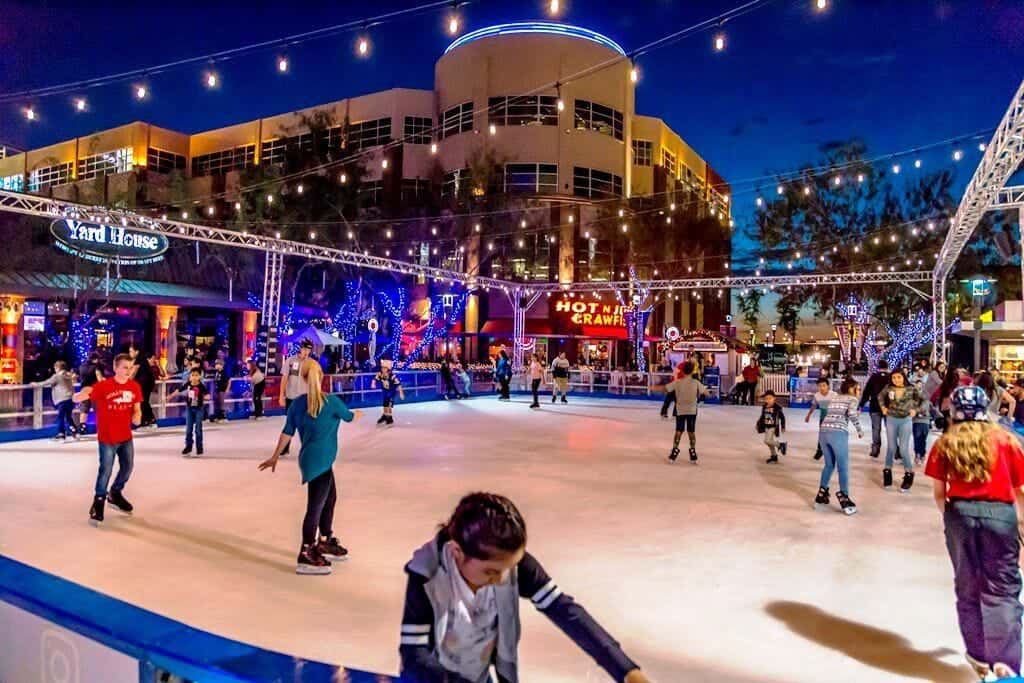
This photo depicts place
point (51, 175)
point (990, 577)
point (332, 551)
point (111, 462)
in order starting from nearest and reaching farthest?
point (990, 577) → point (332, 551) → point (111, 462) → point (51, 175)

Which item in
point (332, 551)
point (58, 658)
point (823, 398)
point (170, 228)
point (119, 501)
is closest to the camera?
point (58, 658)

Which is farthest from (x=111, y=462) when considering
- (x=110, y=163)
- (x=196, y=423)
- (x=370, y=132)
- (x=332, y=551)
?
(x=110, y=163)

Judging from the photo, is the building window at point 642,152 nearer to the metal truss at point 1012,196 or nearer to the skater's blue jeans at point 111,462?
the metal truss at point 1012,196

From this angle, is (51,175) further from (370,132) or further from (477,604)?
(477,604)

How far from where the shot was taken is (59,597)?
286 cm

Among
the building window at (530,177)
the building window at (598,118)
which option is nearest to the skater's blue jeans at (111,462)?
the building window at (530,177)

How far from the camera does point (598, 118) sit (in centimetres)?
3650

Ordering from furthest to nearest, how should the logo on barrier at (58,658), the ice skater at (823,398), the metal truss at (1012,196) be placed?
the metal truss at (1012,196), the ice skater at (823,398), the logo on barrier at (58,658)

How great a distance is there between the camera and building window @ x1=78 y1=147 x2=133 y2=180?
39.4 m

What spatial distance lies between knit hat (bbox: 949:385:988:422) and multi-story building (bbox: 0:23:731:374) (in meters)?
28.6

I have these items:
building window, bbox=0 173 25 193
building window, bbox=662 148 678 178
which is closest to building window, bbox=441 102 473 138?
building window, bbox=662 148 678 178

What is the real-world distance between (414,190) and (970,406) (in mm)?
34832

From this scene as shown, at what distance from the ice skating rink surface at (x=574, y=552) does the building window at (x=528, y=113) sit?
27.2 metres

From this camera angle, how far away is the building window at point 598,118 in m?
35.7
